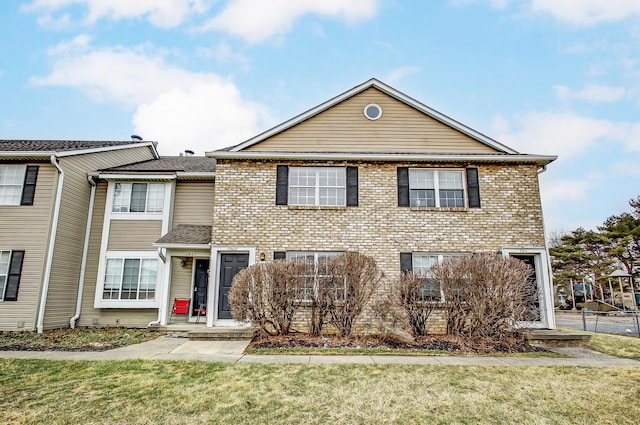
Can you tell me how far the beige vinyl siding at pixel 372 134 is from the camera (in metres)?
11.4

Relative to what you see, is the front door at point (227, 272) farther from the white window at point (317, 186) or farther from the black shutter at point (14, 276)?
the black shutter at point (14, 276)

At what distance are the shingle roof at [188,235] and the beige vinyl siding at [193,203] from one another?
292 mm

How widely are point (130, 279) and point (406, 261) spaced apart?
29.5 ft

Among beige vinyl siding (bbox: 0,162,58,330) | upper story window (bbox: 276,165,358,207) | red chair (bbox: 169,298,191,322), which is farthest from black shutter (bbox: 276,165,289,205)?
beige vinyl siding (bbox: 0,162,58,330)

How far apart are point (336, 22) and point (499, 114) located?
13.2m

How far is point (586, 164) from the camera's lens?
27391mm

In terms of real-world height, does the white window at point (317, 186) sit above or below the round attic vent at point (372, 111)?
below

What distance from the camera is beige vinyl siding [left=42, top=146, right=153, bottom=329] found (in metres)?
11.2

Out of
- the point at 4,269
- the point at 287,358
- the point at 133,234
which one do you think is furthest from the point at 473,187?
the point at 4,269

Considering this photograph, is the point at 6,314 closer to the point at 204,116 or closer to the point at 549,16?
the point at 204,116

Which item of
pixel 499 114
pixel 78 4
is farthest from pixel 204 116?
pixel 499 114

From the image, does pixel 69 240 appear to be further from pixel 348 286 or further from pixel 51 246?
pixel 348 286

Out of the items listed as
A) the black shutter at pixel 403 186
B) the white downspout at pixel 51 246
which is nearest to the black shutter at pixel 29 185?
the white downspout at pixel 51 246

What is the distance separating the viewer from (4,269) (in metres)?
11.0
